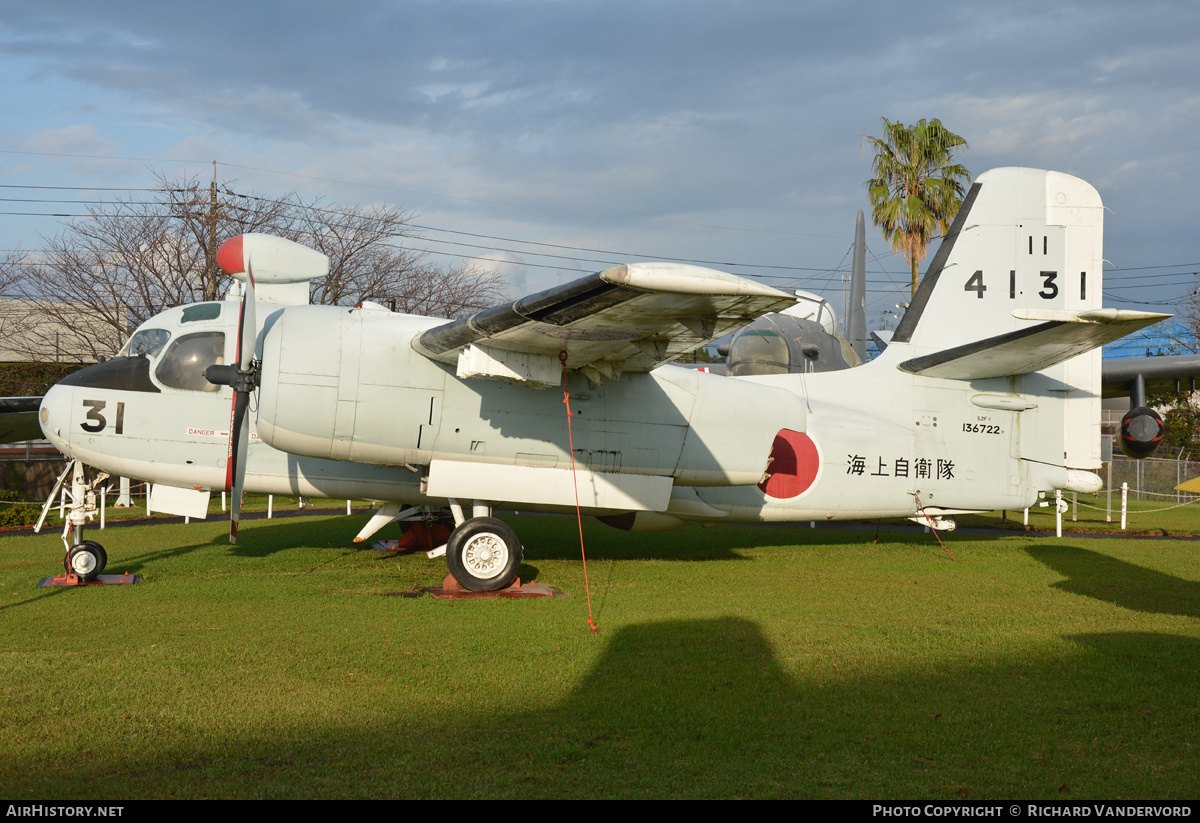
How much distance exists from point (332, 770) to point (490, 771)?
0.88 m

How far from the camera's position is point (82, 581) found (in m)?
10.2

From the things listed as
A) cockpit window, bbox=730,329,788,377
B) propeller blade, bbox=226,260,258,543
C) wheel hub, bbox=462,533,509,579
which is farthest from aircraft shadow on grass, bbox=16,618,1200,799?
cockpit window, bbox=730,329,788,377

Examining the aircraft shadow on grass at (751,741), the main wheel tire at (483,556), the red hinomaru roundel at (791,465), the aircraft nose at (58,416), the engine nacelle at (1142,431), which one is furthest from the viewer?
the engine nacelle at (1142,431)

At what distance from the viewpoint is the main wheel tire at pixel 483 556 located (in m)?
9.95

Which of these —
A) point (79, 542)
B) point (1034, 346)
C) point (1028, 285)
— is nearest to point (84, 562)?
point (79, 542)

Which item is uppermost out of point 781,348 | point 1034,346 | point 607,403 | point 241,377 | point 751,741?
point 781,348

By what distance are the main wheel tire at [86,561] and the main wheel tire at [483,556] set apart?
4408 millimetres

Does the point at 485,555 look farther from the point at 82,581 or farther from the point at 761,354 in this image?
the point at 761,354

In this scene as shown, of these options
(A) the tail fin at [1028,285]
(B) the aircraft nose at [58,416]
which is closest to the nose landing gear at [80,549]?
(B) the aircraft nose at [58,416]

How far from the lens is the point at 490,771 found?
182 inches

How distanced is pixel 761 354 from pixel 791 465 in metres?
7.48

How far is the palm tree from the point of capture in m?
29.2

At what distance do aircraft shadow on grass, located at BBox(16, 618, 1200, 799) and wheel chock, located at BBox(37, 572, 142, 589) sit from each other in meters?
5.99

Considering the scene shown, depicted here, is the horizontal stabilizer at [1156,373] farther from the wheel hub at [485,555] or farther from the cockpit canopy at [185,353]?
the cockpit canopy at [185,353]
